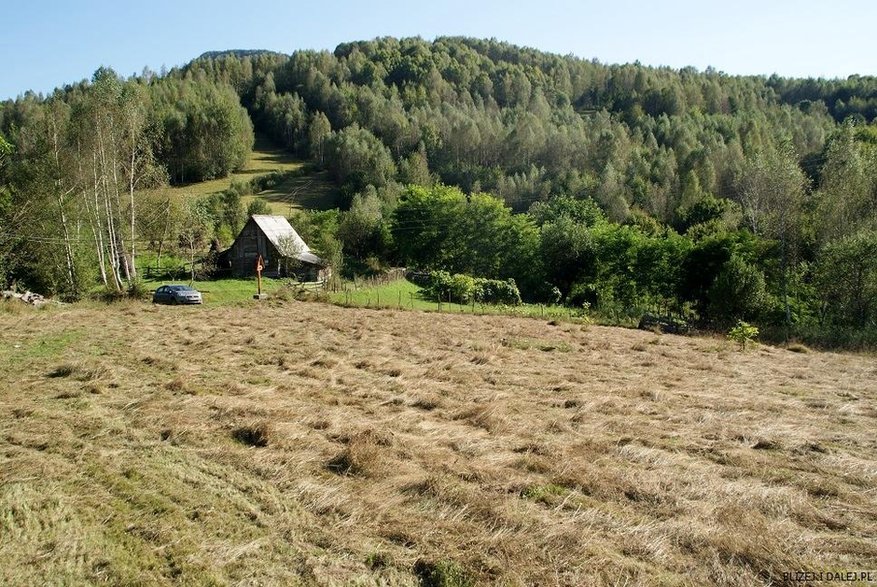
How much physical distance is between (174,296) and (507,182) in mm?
49484

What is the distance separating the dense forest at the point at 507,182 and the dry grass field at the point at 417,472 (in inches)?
413

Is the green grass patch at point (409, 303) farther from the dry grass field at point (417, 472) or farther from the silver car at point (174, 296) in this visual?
the dry grass field at point (417, 472)

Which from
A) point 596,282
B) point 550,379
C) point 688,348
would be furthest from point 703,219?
point 550,379

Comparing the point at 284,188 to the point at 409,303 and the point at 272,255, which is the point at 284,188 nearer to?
the point at 272,255

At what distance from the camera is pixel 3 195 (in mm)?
31312

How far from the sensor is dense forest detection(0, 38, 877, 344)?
99.0 ft

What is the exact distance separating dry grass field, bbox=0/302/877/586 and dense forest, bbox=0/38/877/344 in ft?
34.4

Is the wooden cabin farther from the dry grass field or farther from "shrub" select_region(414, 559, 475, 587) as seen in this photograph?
"shrub" select_region(414, 559, 475, 587)

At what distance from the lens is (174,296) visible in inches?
1144

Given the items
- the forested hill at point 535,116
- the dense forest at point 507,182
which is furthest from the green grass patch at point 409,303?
the forested hill at point 535,116

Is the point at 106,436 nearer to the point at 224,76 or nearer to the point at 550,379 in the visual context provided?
the point at 550,379

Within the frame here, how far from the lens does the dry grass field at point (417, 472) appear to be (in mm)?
5672

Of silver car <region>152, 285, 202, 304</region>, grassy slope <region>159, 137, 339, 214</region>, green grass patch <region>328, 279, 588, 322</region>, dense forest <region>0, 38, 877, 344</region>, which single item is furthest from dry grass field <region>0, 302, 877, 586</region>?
grassy slope <region>159, 137, 339, 214</region>

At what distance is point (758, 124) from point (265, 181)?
3015 inches
